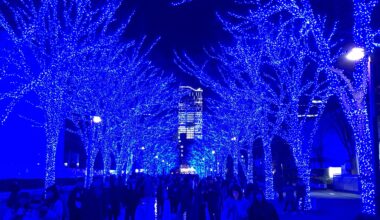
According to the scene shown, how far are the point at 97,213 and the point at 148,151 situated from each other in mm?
51983

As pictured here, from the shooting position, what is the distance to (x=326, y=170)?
5616 centimetres

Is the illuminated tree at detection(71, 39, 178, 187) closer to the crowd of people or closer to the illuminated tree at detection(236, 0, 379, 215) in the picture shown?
the crowd of people

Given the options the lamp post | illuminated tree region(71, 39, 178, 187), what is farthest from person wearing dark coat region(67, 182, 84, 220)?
illuminated tree region(71, 39, 178, 187)

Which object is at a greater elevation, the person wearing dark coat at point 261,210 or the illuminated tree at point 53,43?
the illuminated tree at point 53,43

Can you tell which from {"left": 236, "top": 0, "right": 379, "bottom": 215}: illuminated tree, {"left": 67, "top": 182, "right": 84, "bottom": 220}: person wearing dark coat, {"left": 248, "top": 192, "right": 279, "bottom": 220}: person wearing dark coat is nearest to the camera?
{"left": 248, "top": 192, "right": 279, "bottom": 220}: person wearing dark coat

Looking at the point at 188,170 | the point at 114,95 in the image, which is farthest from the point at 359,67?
the point at 188,170

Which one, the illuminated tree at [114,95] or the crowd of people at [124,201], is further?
the illuminated tree at [114,95]

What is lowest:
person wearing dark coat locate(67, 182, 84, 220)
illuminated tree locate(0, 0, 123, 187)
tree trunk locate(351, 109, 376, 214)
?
person wearing dark coat locate(67, 182, 84, 220)

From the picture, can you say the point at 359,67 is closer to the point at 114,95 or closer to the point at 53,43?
the point at 53,43

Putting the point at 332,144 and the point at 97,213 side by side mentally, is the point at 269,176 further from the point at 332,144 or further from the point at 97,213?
the point at 332,144

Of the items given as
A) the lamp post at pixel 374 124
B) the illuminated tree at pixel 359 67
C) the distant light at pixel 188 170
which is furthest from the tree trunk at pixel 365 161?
the distant light at pixel 188 170

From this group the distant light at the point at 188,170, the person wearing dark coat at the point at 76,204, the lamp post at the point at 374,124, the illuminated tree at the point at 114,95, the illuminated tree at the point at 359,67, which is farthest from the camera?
the distant light at the point at 188,170

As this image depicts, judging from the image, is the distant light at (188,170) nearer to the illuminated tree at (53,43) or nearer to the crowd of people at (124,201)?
the illuminated tree at (53,43)

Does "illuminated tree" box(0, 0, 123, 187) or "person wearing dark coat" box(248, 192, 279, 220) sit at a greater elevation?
"illuminated tree" box(0, 0, 123, 187)
